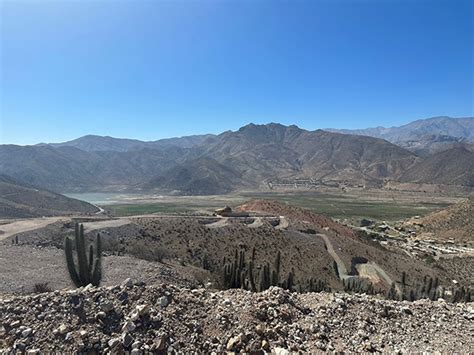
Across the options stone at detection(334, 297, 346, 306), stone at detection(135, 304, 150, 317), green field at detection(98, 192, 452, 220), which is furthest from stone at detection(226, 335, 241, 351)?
green field at detection(98, 192, 452, 220)

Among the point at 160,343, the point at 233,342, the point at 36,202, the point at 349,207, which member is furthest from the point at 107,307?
the point at 349,207

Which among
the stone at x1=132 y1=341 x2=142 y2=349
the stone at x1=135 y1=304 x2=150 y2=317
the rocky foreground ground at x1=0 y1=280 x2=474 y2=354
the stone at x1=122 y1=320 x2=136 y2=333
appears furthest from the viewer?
the stone at x1=135 y1=304 x2=150 y2=317

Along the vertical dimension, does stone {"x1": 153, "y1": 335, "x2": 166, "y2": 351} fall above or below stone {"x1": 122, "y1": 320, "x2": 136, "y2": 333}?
below

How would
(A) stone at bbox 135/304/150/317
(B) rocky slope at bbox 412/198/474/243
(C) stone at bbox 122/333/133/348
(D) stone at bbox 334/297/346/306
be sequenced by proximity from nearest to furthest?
1. (C) stone at bbox 122/333/133/348
2. (A) stone at bbox 135/304/150/317
3. (D) stone at bbox 334/297/346/306
4. (B) rocky slope at bbox 412/198/474/243

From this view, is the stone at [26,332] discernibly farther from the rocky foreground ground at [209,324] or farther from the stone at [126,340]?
the stone at [126,340]

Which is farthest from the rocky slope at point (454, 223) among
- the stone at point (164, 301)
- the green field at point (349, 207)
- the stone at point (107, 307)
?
the stone at point (107, 307)

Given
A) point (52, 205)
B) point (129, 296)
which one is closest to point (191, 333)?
point (129, 296)

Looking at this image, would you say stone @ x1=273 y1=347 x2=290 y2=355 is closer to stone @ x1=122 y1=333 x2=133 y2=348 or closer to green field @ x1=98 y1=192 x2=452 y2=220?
stone @ x1=122 y1=333 x2=133 y2=348

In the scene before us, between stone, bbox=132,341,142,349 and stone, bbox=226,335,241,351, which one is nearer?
stone, bbox=132,341,142,349
